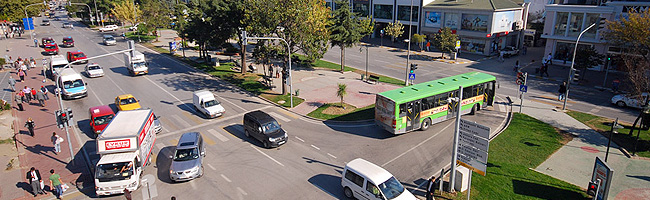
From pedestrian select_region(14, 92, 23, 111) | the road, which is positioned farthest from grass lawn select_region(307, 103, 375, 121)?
pedestrian select_region(14, 92, 23, 111)

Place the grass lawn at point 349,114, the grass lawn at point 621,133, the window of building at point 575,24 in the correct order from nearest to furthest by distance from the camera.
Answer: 1. the grass lawn at point 621,133
2. the grass lawn at point 349,114
3. the window of building at point 575,24

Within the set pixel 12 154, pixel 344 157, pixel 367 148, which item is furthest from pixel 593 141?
pixel 12 154

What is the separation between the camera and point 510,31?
61.3 m

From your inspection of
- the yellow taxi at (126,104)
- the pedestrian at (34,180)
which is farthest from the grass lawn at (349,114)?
the pedestrian at (34,180)

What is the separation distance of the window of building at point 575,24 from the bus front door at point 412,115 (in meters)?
35.2

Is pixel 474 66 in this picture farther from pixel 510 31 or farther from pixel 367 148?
pixel 367 148

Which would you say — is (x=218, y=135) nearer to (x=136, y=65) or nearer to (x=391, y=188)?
(x=391, y=188)

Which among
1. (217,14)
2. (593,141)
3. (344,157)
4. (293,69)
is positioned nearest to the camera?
(344,157)

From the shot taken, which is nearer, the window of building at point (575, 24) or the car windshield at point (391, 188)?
the car windshield at point (391, 188)

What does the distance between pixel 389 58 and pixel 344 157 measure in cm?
3715

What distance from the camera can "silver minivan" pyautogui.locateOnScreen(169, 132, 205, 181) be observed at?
2058 cm

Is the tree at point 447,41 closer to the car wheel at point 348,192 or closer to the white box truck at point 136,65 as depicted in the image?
the white box truck at point 136,65

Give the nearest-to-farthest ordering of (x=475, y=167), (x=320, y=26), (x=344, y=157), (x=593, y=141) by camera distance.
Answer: (x=475, y=167)
(x=344, y=157)
(x=593, y=141)
(x=320, y=26)

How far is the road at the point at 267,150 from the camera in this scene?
66.5 ft
